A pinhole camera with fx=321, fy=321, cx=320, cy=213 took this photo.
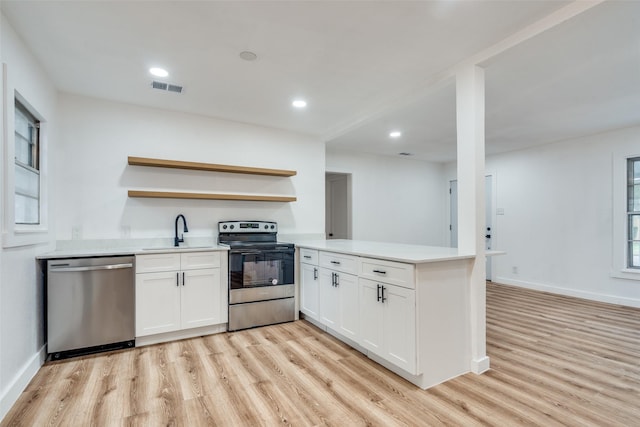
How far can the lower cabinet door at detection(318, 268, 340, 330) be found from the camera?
3145 mm

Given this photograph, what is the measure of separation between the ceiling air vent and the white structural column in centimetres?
268

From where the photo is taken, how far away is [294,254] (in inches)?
153

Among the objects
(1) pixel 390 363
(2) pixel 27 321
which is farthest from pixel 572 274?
(2) pixel 27 321

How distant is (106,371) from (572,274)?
6202 mm

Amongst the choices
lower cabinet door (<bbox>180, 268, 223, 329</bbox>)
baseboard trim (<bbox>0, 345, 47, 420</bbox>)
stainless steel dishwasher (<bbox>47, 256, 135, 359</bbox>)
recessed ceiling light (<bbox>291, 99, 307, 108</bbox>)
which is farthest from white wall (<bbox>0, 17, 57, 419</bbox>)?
recessed ceiling light (<bbox>291, 99, 307, 108</bbox>)

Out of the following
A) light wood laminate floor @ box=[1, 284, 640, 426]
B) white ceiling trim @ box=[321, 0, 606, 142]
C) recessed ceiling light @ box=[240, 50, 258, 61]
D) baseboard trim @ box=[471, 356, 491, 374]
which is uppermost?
recessed ceiling light @ box=[240, 50, 258, 61]

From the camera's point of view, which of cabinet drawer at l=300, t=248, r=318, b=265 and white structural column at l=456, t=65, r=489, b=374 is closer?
white structural column at l=456, t=65, r=489, b=374

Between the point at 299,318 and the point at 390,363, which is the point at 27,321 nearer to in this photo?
the point at 299,318

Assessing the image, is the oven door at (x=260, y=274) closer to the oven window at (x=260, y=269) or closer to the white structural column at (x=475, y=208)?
the oven window at (x=260, y=269)

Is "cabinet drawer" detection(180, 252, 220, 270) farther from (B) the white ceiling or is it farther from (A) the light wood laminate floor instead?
(B) the white ceiling

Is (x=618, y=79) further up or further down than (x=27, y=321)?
further up

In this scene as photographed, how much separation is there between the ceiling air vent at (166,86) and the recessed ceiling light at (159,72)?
0.18m

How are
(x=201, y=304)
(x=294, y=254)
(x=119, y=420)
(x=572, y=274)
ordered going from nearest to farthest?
(x=119, y=420) → (x=201, y=304) → (x=294, y=254) → (x=572, y=274)

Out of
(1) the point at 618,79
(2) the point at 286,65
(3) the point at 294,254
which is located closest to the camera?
(2) the point at 286,65
